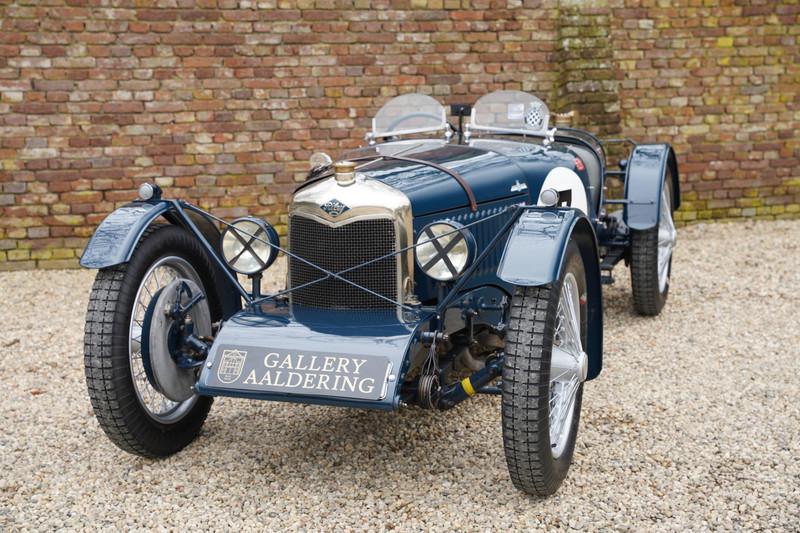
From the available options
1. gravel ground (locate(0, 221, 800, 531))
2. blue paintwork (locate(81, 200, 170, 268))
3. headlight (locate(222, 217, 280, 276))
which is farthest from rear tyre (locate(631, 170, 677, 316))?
blue paintwork (locate(81, 200, 170, 268))

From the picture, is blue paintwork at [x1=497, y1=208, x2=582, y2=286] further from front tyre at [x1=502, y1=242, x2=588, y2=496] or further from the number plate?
the number plate

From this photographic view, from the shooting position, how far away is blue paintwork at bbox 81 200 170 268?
3.05 metres

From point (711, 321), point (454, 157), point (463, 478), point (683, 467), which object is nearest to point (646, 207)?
point (711, 321)

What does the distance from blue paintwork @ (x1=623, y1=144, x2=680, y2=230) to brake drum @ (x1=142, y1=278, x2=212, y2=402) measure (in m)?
2.96

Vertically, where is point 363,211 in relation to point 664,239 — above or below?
above

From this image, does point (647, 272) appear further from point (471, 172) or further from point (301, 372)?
point (301, 372)

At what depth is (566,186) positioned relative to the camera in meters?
4.27

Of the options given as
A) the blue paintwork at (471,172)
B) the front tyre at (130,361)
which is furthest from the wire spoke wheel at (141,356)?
the blue paintwork at (471,172)

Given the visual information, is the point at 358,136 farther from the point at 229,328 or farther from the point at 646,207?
the point at 229,328

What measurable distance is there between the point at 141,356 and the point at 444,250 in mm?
1314

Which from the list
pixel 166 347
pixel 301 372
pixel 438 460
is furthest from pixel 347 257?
pixel 438 460

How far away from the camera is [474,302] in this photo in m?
3.55

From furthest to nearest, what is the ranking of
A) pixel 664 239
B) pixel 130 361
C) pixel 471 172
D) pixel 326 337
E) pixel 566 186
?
1. pixel 664 239
2. pixel 566 186
3. pixel 471 172
4. pixel 130 361
5. pixel 326 337

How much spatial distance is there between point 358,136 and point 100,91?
2405 millimetres
